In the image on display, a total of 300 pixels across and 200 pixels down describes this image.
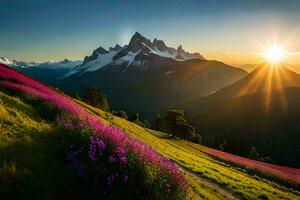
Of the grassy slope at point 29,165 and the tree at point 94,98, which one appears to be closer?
the grassy slope at point 29,165

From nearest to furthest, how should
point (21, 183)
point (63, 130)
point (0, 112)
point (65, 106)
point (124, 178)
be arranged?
point (21, 183) < point (124, 178) < point (63, 130) < point (0, 112) < point (65, 106)

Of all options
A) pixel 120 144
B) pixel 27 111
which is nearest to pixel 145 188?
pixel 120 144

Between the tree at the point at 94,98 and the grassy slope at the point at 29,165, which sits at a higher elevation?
the tree at the point at 94,98

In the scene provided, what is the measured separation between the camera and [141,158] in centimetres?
1242

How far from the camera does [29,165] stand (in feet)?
38.6

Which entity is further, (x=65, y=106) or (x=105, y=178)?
(x=65, y=106)

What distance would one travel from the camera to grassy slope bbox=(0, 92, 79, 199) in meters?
10.3

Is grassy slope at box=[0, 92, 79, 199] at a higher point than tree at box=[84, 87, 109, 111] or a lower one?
lower

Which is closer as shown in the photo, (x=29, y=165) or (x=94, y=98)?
(x=29, y=165)

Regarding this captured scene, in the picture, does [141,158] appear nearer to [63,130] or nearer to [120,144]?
[120,144]

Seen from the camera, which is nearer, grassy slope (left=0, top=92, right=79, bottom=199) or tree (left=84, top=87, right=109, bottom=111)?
grassy slope (left=0, top=92, right=79, bottom=199)

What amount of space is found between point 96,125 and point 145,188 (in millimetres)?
4271

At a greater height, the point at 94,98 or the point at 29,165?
the point at 94,98

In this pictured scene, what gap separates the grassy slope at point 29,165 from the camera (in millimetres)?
10309
